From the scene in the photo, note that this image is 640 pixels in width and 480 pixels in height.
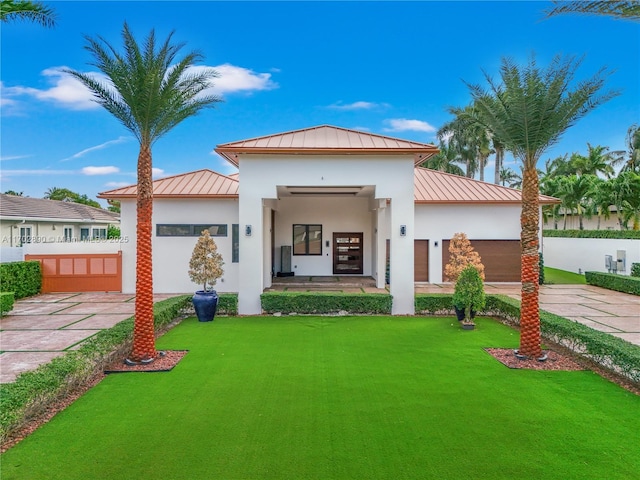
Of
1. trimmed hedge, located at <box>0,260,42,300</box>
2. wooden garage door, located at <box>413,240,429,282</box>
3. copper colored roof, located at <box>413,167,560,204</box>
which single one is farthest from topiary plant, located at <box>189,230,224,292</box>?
wooden garage door, located at <box>413,240,429,282</box>

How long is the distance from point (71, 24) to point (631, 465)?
1378 centimetres

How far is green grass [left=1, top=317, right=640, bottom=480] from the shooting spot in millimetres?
4078

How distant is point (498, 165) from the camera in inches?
1334

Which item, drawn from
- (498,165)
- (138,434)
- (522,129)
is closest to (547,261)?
(498,165)

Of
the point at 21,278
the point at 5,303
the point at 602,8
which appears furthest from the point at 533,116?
the point at 21,278

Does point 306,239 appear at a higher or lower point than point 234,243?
higher

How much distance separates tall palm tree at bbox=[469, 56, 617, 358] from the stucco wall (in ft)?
31.4

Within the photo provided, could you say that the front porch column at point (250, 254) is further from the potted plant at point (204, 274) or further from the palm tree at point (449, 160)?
the palm tree at point (449, 160)

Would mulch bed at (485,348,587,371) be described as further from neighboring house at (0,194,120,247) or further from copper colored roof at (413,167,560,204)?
neighboring house at (0,194,120,247)

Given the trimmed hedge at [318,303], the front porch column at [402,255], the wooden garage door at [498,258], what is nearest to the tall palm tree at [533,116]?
the front porch column at [402,255]

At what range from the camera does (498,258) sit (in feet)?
58.4

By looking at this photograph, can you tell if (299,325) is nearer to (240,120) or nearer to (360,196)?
(360,196)

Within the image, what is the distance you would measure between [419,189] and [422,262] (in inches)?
138

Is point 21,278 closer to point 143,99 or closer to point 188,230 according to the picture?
point 188,230
